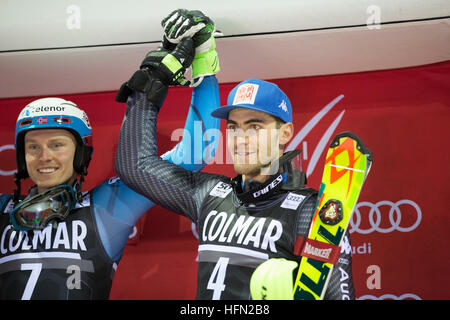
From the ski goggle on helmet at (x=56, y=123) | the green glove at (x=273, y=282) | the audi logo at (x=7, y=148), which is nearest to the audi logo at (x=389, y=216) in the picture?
the green glove at (x=273, y=282)

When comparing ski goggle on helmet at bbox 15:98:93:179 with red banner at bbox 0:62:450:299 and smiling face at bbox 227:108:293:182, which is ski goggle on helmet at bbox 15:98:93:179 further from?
smiling face at bbox 227:108:293:182

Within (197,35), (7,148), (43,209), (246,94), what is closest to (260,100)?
(246,94)

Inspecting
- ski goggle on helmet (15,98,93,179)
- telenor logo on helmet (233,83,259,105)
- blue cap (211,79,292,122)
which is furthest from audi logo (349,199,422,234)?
ski goggle on helmet (15,98,93,179)

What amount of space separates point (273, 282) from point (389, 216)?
1.26m

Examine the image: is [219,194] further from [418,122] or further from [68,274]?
[418,122]

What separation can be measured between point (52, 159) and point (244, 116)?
994 mm

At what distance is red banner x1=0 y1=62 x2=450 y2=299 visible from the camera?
119 inches

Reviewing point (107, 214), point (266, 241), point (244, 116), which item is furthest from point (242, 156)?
point (107, 214)

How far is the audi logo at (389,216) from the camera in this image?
10.0 feet

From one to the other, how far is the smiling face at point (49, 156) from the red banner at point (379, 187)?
643mm

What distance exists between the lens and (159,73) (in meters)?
2.61

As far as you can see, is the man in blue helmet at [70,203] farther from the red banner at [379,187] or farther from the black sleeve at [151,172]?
the red banner at [379,187]

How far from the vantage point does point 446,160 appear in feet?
10.0

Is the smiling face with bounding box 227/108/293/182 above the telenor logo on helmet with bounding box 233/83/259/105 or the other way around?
the other way around
